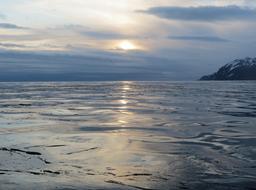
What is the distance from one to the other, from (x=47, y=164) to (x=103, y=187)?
9.08 ft

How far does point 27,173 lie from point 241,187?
15.3ft

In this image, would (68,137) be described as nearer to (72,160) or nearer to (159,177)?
(72,160)

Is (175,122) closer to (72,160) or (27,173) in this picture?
(72,160)

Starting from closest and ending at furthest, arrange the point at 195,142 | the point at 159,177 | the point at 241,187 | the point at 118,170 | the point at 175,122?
the point at 241,187, the point at 159,177, the point at 118,170, the point at 195,142, the point at 175,122

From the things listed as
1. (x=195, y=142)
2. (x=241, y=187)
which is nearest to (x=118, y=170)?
(x=241, y=187)

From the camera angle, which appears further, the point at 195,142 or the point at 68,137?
the point at 68,137

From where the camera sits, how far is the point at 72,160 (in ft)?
38.5

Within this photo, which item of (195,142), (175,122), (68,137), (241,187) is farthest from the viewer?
(175,122)

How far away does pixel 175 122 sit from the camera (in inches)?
855

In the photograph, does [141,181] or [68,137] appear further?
[68,137]

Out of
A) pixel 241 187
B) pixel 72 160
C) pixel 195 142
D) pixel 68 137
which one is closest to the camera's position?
pixel 241 187

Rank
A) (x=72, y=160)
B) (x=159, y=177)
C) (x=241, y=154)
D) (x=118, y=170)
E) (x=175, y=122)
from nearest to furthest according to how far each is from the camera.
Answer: (x=159, y=177) < (x=118, y=170) < (x=72, y=160) < (x=241, y=154) < (x=175, y=122)

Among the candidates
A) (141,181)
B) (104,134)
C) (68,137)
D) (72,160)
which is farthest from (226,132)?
(141,181)

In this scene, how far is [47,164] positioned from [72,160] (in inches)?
31.9
